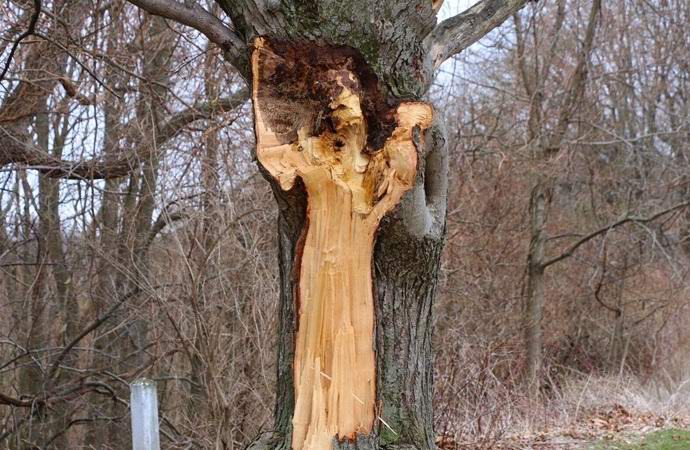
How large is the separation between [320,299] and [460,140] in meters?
7.35

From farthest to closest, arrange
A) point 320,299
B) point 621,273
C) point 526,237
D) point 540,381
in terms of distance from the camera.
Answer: point 621,273 < point 526,237 < point 540,381 < point 320,299

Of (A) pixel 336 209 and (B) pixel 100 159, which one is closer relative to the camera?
(A) pixel 336 209

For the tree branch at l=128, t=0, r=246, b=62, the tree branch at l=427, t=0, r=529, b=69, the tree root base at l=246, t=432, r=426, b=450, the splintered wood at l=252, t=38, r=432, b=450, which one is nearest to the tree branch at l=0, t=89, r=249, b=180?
the tree branch at l=128, t=0, r=246, b=62

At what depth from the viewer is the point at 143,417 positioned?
3383 millimetres

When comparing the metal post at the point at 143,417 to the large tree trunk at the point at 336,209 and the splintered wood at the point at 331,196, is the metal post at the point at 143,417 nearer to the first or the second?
the large tree trunk at the point at 336,209

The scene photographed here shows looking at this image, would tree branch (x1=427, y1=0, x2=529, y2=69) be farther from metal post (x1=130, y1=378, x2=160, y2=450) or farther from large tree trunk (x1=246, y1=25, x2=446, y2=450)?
metal post (x1=130, y1=378, x2=160, y2=450)

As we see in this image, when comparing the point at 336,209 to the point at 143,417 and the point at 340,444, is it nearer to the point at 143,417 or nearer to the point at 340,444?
the point at 340,444

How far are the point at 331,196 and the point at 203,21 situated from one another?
3.53 ft

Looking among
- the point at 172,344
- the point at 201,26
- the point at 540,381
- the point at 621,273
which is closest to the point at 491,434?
the point at 172,344

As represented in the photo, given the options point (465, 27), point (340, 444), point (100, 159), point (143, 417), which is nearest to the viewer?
point (340, 444)

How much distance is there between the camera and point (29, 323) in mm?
9055

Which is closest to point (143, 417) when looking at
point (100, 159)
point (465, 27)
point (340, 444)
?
point (340, 444)

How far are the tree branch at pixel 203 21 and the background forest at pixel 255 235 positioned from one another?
1.73 metres

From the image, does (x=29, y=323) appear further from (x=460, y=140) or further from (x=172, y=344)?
(x=460, y=140)
